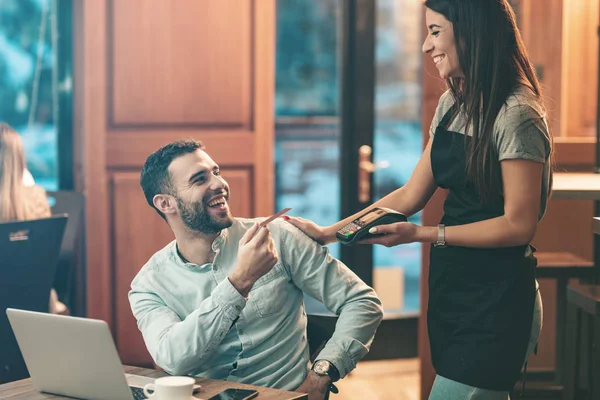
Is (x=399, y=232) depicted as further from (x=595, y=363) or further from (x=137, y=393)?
(x=595, y=363)

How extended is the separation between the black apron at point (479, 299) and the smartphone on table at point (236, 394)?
21.4 inches

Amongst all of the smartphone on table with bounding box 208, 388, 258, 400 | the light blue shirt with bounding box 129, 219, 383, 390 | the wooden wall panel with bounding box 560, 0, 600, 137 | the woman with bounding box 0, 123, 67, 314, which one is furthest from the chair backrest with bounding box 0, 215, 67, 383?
the wooden wall panel with bounding box 560, 0, 600, 137

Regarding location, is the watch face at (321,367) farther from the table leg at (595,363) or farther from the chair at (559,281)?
the chair at (559,281)

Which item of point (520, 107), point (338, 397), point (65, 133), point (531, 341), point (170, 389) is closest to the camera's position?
point (170, 389)

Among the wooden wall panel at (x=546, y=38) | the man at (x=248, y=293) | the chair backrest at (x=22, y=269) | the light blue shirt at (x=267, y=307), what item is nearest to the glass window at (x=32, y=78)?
the chair backrest at (x=22, y=269)

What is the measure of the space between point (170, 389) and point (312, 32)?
130 inches

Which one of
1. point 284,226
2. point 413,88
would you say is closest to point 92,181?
point 413,88

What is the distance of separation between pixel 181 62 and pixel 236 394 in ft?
8.86

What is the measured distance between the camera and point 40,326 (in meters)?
1.61

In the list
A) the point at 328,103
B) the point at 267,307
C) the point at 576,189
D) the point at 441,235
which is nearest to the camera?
the point at 441,235

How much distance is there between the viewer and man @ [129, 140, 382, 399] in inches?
78.2

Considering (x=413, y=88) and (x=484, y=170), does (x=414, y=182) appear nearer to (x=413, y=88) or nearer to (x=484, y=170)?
(x=484, y=170)

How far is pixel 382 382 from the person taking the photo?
Result: 13.8 ft

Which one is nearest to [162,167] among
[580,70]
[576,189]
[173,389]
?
[173,389]
